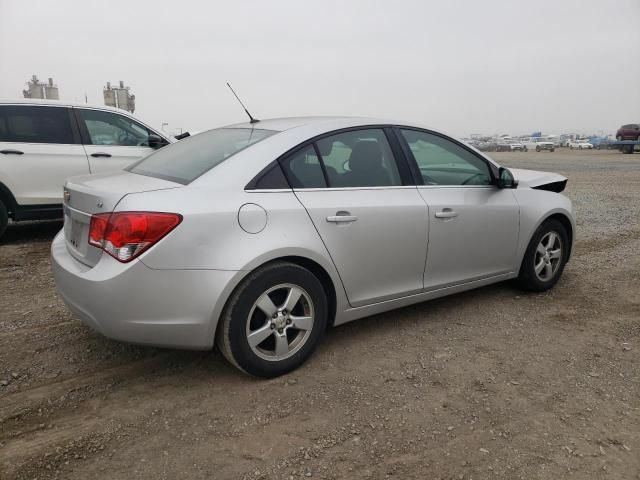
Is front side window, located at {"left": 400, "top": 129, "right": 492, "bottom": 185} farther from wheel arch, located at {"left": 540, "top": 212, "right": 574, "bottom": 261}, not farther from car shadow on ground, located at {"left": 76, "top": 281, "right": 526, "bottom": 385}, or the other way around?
car shadow on ground, located at {"left": 76, "top": 281, "right": 526, "bottom": 385}

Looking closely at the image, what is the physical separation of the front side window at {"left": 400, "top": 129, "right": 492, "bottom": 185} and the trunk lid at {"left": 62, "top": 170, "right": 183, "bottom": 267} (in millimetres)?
1764

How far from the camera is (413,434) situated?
250 cm

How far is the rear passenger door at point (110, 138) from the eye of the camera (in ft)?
21.0

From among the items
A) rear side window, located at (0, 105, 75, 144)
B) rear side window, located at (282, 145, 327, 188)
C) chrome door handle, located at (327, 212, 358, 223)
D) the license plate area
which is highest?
rear side window, located at (0, 105, 75, 144)

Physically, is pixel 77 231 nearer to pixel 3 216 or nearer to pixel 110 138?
pixel 3 216

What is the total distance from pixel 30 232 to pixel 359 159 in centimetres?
546

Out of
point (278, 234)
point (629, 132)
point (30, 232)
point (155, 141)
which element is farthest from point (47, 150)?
point (629, 132)

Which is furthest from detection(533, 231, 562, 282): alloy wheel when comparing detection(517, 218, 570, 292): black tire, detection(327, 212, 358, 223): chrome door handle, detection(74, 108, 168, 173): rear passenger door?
detection(74, 108, 168, 173): rear passenger door

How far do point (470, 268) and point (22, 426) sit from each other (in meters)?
3.04

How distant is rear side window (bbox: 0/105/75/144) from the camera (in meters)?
5.98

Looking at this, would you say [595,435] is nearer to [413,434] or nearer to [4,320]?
[413,434]

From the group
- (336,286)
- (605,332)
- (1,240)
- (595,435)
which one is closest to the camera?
(595,435)

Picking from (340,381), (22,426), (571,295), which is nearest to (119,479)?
(22,426)

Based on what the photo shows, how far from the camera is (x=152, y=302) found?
261cm
